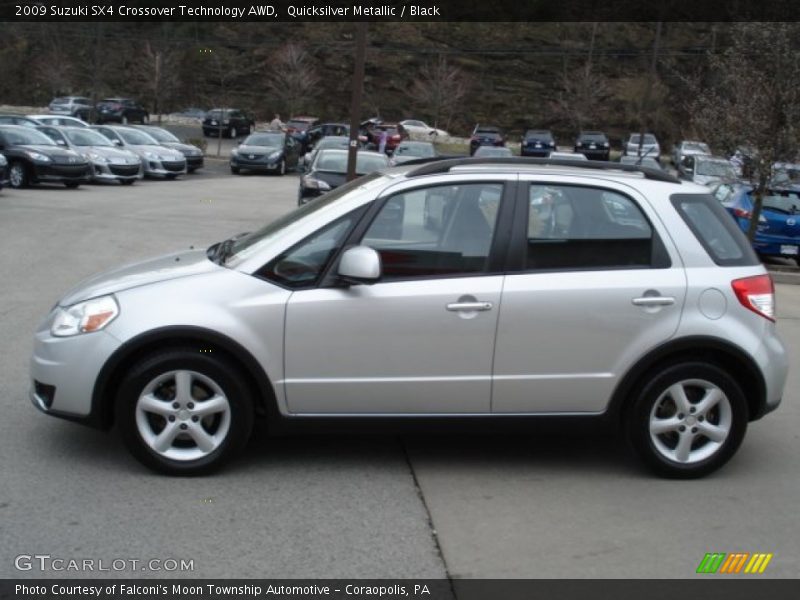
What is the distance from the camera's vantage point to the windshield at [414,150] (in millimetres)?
30062

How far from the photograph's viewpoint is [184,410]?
5133 millimetres

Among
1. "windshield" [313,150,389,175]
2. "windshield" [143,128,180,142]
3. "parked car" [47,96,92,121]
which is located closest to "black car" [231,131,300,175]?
"windshield" [143,128,180,142]

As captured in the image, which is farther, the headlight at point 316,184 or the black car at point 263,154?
the black car at point 263,154

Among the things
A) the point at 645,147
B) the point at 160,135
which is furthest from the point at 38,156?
the point at 645,147

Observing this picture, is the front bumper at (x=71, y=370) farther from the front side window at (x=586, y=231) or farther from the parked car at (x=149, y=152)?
the parked car at (x=149, y=152)

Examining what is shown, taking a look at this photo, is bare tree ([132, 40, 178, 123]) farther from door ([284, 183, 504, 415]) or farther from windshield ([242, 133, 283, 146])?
door ([284, 183, 504, 415])

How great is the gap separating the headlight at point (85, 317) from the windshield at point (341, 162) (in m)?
14.7

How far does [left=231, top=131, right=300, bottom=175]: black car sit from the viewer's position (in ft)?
116

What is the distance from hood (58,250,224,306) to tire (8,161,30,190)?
703 inches

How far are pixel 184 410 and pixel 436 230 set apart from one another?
5.45 ft

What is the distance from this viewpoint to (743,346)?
5.35m

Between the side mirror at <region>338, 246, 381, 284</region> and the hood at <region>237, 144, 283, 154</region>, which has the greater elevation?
the side mirror at <region>338, 246, 381, 284</region>
